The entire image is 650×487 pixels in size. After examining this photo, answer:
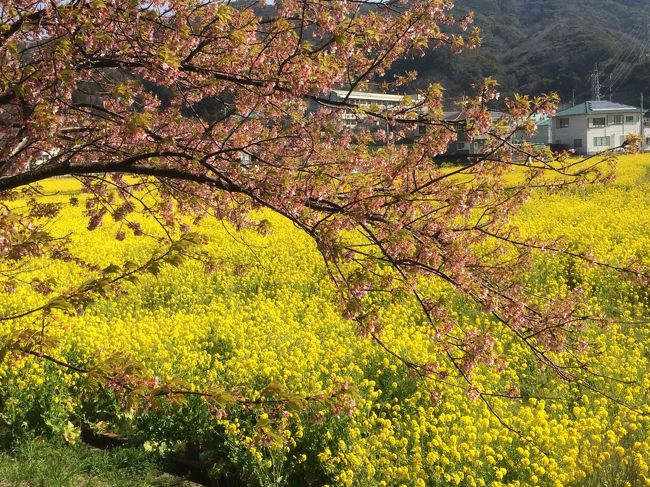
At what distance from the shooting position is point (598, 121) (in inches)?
2391

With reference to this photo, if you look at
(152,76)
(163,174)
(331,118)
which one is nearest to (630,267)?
(331,118)

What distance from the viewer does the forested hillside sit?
90750mm

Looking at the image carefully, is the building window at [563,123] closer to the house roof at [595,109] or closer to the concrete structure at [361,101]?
the house roof at [595,109]

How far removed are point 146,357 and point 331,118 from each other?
13.2ft

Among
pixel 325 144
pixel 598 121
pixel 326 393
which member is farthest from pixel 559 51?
pixel 326 393

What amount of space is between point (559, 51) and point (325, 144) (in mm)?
117655

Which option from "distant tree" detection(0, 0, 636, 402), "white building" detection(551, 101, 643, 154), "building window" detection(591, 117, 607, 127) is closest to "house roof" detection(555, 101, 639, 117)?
"white building" detection(551, 101, 643, 154)

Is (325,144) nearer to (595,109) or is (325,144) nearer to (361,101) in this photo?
(361,101)

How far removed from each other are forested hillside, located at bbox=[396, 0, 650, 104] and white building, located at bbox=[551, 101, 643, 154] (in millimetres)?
13270

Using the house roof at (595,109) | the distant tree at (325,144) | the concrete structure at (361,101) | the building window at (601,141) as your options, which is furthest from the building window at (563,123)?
the distant tree at (325,144)

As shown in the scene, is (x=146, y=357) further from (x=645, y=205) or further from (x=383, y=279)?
(x=645, y=205)

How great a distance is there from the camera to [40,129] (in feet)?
8.05

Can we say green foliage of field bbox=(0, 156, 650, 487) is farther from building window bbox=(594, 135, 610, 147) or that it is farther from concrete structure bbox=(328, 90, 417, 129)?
building window bbox=(594, 135, 610, 147)

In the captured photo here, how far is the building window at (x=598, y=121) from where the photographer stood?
60672 millimetres
